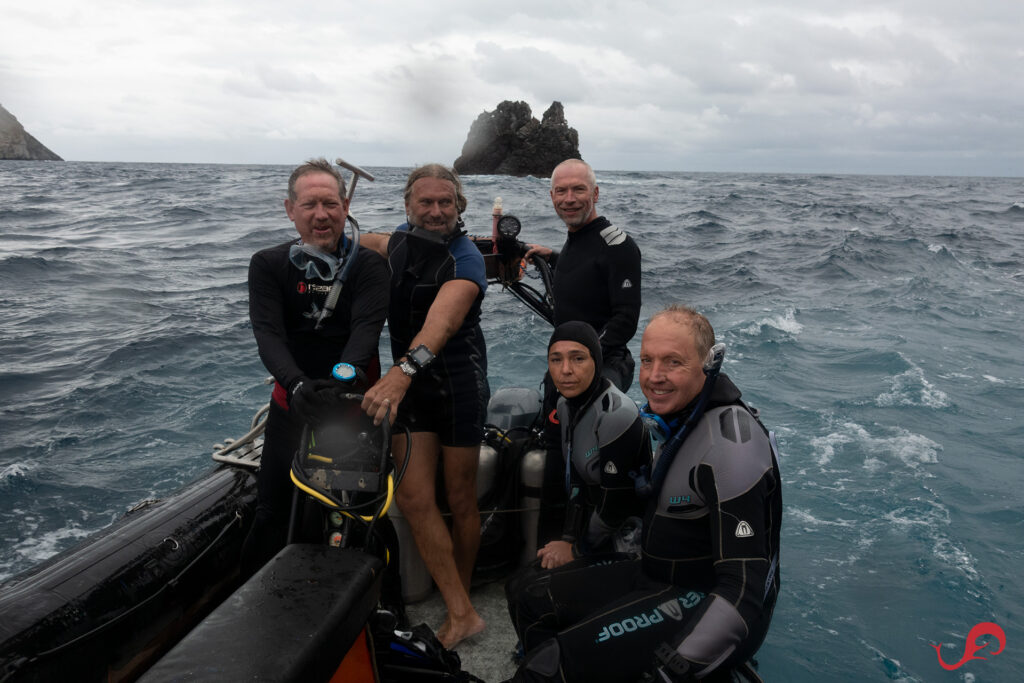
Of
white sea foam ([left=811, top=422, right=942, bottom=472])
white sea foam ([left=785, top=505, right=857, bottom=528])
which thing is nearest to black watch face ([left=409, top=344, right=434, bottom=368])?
white sea foam ([left=785, top=505, right=857, bottom=528])

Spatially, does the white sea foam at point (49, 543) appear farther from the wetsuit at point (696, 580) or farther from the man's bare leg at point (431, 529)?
the wetsuit at point (696, 580)

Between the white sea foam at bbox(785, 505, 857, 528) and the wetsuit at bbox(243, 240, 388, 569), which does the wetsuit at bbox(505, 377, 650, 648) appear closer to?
the wetsuit at bbox(243, 240, 388, 569)

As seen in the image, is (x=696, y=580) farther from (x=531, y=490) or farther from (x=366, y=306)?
(x=366, y=306)

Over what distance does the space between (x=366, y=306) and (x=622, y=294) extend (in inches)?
58.9

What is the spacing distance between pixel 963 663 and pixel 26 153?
138 m

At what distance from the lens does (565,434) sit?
2805mm

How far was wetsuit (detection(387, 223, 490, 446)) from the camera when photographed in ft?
9.56

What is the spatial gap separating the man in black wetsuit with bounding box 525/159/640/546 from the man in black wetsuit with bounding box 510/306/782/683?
40.9 inches

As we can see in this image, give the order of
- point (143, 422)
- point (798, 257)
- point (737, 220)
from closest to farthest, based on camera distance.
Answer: point (143, 422) < point (798, 257) < point (737, 220)

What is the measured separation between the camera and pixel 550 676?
2135 mm

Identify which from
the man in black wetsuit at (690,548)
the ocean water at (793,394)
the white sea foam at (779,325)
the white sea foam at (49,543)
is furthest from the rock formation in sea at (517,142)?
the man in black wetsuit at (690,548)

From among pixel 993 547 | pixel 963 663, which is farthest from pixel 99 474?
pixel 993 547

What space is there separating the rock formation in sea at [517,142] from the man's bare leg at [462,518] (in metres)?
74.2

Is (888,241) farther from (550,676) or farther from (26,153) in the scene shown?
(26,153)
